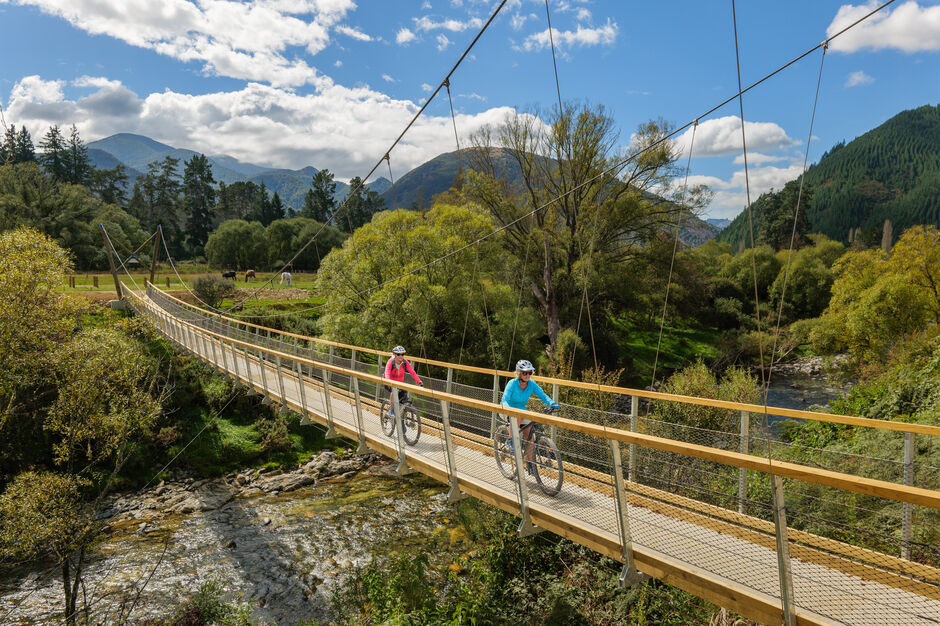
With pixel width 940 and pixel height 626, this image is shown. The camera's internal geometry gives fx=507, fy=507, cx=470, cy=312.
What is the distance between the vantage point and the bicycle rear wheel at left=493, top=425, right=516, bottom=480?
464 cm

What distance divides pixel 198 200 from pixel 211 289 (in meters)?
43.2

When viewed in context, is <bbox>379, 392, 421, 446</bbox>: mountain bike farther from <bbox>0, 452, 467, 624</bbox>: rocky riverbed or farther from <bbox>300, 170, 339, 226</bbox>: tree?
<bbox>300, 170, 339, 226</bbox>: tree

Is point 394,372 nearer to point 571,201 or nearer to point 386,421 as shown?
point 386,421

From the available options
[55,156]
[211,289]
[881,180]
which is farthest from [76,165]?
[881,180]

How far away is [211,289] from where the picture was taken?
30234 millimetres

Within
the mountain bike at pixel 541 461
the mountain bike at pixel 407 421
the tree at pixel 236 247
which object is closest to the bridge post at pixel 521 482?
the mountain bike at pixel 541 461

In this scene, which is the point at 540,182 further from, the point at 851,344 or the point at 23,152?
the point at 23,152

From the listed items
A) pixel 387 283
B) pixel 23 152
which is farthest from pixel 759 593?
pixel 23 152

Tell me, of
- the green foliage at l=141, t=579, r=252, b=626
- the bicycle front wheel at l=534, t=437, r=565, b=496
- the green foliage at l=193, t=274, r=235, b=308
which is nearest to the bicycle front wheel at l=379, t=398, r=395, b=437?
the bicycle front wheel at l=534, t=437, r=565, b=496

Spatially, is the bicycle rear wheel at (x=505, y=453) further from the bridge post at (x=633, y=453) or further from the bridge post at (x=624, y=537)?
the bridge post at (x=624, y=537)

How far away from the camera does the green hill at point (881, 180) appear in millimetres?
88375

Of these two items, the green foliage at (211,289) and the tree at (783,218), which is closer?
the green foliage at (211,289)

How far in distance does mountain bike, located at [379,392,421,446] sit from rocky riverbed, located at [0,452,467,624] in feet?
11.5

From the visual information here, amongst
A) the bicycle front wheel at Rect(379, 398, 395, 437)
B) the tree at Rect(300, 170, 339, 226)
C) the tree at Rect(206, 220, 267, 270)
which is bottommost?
the bicycle front wheel at Rect(379, 398, 395, 437)
